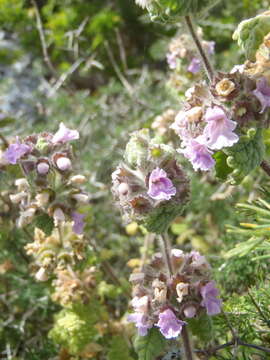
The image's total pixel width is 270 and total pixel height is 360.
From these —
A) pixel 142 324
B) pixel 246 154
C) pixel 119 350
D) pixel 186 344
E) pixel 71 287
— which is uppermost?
pixel 246 154

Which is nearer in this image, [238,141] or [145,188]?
[238,141]

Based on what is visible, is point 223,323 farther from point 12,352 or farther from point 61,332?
point 12,352

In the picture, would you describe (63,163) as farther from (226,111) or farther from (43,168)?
(226,111)

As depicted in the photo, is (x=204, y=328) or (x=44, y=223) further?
(x=44, y=223)

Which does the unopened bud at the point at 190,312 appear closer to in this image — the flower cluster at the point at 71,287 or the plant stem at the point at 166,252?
the plant stem at the point at 166,252

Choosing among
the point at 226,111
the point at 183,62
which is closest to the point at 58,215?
the point at 226,111

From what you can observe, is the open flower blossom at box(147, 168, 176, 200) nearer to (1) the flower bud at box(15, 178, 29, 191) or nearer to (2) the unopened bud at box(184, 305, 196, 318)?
(2) the unopened bud at box(184, 305, 196, 318)

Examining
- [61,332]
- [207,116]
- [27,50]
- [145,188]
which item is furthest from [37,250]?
[27,50]
